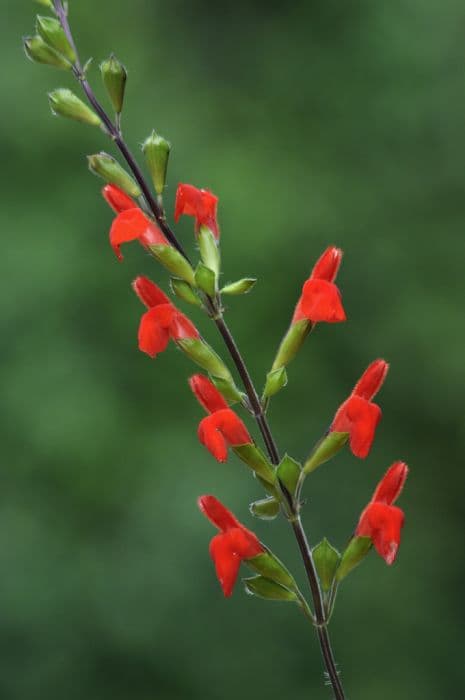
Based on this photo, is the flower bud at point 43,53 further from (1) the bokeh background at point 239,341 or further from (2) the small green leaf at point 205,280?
(1) the bokeh background at point 239,341

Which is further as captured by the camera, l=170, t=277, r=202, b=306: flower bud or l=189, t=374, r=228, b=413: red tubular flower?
l=189, t=374, r=228, b=413: red tubular flower

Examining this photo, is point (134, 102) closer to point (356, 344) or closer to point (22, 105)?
point (22, 105)

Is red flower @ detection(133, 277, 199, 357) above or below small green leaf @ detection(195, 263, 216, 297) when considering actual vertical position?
below

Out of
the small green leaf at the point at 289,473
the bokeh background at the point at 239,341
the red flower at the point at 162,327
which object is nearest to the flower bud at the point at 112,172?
the red flower at the point at 162,327

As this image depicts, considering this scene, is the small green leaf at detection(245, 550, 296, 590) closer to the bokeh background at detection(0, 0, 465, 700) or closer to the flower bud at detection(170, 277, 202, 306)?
the flower bud at detection(170, 277, 202, 306)

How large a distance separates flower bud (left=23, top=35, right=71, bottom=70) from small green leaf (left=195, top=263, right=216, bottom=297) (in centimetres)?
17

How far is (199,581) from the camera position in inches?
129

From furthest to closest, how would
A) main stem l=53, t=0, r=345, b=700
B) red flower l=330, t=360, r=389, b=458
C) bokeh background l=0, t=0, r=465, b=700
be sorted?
bokeh background l=0, t=0, r=465, b=700 → red flower l=330, t=360, r=389, b=458 → main stem l=53, t=0, r=345, b=700

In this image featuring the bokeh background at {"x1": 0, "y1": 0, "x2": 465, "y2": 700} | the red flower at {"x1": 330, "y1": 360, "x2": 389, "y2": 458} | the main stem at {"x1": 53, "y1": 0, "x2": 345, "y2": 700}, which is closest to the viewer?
the main stem at {"x1": 53, "y1": 0, "x2": 345, "y2": 700}

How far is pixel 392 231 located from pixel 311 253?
324mm

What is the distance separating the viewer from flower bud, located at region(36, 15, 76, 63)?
2.68 ft

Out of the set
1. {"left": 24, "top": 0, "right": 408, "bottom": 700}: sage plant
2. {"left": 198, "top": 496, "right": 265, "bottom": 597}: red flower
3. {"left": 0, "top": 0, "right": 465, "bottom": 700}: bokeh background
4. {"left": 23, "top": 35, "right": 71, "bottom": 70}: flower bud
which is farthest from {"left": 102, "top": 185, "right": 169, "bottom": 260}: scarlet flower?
{"left": 0, "top": 0, "right": 465, "bottom": 700}: bokeh background

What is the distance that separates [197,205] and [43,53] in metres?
0.18

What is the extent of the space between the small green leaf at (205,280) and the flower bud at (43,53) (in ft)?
0.55
